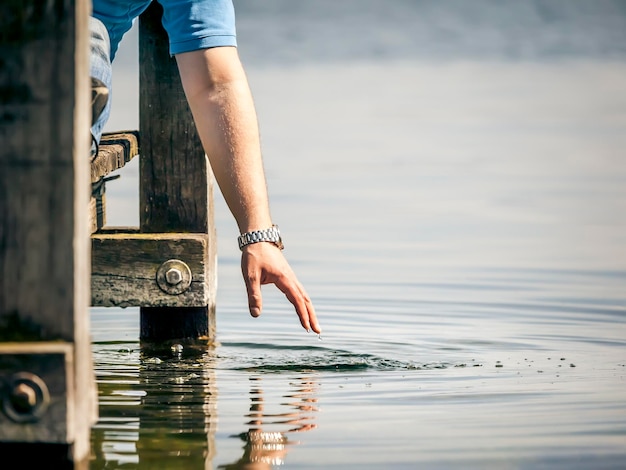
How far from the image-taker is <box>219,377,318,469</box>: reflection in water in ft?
10.4

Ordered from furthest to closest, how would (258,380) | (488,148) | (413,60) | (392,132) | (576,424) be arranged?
(413,60), (392,132), (488,148), (258,380), (576,424)

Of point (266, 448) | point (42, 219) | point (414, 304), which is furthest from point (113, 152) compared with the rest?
point (42, 219)

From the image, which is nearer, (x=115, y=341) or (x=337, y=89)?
(x=115, y=341)

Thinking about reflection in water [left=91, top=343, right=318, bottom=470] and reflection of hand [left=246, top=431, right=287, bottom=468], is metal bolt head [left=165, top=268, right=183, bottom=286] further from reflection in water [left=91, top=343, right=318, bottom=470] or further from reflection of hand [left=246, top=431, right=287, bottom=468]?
reflection of hand [left=246, top=431, right=287, bottom=468]

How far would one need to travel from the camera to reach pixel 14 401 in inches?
99.7

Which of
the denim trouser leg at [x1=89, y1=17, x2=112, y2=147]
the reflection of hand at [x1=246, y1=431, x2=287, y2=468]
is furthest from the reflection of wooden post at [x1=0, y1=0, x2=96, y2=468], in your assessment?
the denim trouser leg at [x1=89, y1=17, x2=112, y2=147]

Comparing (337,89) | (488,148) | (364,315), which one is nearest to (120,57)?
(337,89)

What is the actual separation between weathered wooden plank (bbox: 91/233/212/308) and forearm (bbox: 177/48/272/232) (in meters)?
0.96

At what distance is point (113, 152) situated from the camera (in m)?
4.92

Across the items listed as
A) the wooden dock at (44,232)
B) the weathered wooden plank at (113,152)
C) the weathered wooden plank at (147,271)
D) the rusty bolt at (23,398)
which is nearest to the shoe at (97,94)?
the wooden dock at (44,232)

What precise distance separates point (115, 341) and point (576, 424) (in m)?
2.34

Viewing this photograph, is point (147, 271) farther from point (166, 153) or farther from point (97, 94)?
point (97, 94)

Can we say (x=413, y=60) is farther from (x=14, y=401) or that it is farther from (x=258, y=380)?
(x=14, y=401)

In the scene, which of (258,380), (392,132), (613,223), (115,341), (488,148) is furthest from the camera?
(392,132)
